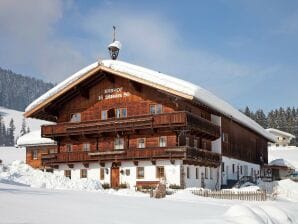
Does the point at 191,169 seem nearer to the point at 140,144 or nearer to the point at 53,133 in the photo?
the point at 140,144

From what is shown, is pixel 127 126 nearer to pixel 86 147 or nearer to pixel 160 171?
pixel 160 171

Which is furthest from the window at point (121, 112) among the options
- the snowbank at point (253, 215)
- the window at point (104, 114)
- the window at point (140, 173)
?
the snowbank at point (253, 215)

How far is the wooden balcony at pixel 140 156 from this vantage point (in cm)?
3409

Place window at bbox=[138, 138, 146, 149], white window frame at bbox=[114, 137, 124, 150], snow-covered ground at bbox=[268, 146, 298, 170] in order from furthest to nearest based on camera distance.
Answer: snow-covered ground at bbox=[268, 146, 298, 170] < white window frame at bbox=[114, 137, 124, 150] < window at bbox=[138, 138, 146, 149]

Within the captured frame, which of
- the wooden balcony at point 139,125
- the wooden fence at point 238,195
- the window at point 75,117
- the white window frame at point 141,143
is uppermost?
the window at point 75,117

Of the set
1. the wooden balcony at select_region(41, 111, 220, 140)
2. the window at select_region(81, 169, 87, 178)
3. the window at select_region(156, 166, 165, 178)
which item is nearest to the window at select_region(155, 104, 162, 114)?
the wooden balcony at select_region(41, 111, 220, 140)

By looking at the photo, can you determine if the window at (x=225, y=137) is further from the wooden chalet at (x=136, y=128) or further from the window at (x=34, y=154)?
the window at (x=34, y=154)

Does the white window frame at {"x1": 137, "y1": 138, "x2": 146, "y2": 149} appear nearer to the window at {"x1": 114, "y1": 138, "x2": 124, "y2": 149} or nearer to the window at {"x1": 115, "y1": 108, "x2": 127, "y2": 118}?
the window at {"x1": 114, "y1": 138, "x2": 124, "y2": 149}

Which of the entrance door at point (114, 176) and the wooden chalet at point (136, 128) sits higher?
the wooden chalet at point (136, 128)

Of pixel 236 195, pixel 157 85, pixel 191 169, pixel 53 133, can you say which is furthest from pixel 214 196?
pixel 53 133

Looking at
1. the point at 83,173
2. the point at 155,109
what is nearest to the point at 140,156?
the point at 155,109

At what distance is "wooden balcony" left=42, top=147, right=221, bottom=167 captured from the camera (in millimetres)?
34094

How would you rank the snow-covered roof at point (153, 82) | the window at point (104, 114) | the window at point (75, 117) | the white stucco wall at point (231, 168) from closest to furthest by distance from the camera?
the snow-covered roof at point (153, 82) < the window at point (104, 114) < the window at point (75, 117) < the white stucco wall at point (231, 168)

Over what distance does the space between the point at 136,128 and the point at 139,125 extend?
0.50m
